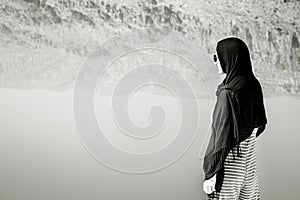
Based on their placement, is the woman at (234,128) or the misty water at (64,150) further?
the misty water at (64,150)

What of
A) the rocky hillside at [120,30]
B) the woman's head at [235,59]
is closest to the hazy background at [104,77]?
the rocky hillside at [120,30]

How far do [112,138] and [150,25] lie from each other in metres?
0.68

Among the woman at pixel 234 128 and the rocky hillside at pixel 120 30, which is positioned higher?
the rocky hillside at pixel 120 30

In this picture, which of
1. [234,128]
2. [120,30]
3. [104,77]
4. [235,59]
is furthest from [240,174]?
[120,30]

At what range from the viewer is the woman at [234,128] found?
6.21 ft

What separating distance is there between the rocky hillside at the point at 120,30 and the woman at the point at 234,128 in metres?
0.71

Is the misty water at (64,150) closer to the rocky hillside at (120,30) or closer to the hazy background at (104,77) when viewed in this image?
the hazy background at (104,77)

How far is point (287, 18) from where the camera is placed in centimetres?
266

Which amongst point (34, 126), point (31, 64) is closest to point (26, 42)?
point (31, 64)

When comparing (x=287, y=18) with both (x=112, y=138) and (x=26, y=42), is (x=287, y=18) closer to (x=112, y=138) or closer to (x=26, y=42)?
(x=112, y=138)

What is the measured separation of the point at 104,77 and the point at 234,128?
97cm

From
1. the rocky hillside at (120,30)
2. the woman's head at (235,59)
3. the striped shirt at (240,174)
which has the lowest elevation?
the striped shirt at (240,174)

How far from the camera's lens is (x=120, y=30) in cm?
262

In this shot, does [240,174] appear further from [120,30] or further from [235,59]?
[120,30]
